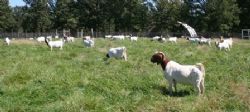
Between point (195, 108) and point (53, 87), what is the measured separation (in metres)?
4.35

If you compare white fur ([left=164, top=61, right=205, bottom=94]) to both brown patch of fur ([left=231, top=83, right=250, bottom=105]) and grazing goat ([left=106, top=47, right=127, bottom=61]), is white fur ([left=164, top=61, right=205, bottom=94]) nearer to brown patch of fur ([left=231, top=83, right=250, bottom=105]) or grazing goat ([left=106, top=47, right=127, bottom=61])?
brown patch of fur ([left=231, top=83, right=250, bottom=105])

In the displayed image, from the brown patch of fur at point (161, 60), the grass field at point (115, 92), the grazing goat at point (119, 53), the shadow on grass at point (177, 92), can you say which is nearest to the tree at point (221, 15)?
the grazing goat at point (119, 53)

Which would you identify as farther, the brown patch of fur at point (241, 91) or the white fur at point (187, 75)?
the white fur at point (187, 75)

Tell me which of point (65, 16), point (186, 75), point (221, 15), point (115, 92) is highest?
point (65, 16)

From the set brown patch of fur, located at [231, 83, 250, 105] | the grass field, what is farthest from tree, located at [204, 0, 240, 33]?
brown patch of fur, located at [231, 83, 250, 105]

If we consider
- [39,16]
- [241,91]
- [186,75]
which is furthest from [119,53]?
[39,16]

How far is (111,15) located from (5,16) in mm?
23296

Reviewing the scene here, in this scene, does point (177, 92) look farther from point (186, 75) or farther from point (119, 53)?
point (119, 53)

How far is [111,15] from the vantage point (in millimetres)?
100875

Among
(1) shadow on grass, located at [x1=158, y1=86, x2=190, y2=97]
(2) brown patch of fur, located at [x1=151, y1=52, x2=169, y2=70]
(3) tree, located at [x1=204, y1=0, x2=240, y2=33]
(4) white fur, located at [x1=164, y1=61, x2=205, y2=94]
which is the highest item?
(3) tree, located at [x1=204, y1=0, x2=240, y2=33]

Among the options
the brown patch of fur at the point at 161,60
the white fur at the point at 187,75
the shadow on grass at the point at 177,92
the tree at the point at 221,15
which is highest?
the tree at the point at 221,15

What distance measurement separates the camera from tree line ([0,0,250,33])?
92.9 meters

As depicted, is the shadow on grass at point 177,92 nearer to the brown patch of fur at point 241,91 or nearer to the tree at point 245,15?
the brown patch of fur at point 241,91

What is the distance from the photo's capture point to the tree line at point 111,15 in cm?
9288
